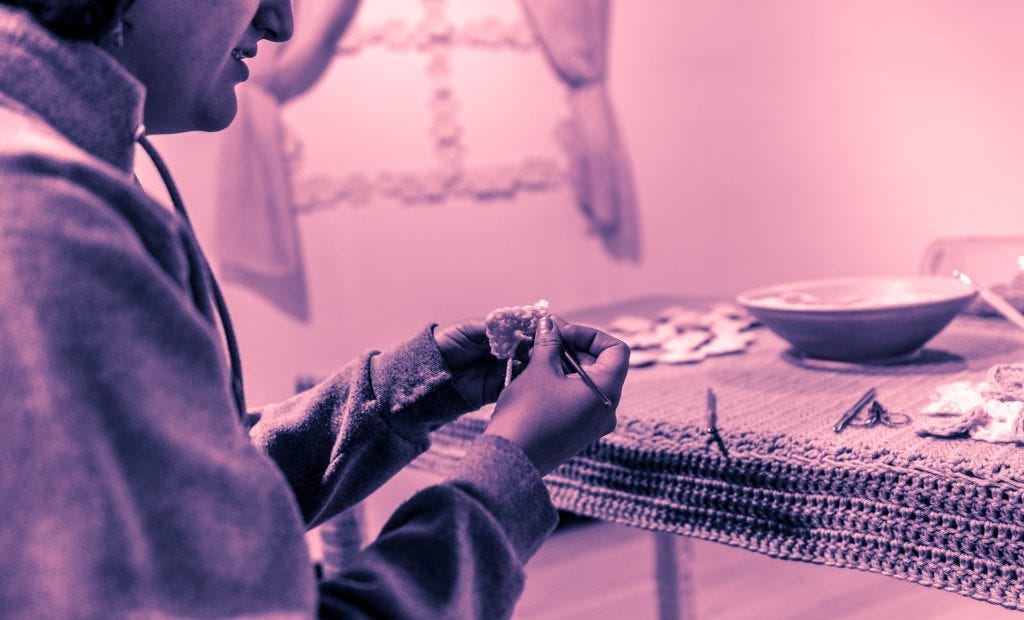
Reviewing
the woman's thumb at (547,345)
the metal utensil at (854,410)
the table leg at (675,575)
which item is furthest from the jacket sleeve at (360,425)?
the table leg at (675,575)

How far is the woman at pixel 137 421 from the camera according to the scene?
0.50m

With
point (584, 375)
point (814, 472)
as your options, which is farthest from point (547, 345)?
point (814, 472)

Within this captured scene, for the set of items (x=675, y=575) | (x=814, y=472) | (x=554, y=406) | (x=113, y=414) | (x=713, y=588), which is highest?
(x=113, y=414)

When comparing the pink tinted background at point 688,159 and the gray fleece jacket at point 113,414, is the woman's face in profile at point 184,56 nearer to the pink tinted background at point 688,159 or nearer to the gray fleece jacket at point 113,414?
the gray fleece jacket at point 113,414

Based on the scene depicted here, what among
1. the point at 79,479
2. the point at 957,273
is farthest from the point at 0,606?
the point at 957,273

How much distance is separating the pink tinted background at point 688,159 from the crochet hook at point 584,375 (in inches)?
65.6

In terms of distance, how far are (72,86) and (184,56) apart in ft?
0.41

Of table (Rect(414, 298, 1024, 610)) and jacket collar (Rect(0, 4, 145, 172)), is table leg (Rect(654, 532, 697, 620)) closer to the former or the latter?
table (Rect(414, 298, 1024, 610))

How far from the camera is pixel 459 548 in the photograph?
65 centimetres

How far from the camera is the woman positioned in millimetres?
497

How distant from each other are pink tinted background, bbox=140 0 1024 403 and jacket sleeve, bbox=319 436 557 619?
1837 mm

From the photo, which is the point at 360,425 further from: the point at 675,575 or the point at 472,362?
the point at 675,575

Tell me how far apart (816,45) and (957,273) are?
154cm

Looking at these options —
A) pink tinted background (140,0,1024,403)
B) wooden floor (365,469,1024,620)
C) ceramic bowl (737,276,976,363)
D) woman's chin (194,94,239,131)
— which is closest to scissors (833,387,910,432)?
ceramic bowl (737,276,976,363)
